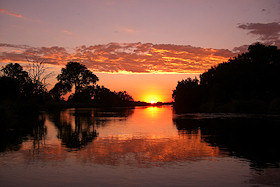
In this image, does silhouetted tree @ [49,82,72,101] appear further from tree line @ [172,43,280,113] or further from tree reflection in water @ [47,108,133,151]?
tree reflection in water @ [47,108,133,151]

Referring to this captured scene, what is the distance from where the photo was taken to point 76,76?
13938cm

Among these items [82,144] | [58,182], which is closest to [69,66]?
[82,144]

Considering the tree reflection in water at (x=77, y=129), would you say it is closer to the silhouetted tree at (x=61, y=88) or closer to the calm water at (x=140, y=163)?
the calm water at (x=140, y=163)

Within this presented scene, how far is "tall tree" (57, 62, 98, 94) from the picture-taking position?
136750mm

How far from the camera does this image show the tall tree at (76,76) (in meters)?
137

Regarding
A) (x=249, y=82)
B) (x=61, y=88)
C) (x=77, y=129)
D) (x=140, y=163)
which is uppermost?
(x=61, y=88)

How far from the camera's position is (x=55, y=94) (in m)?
141

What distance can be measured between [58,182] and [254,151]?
37.6 feet

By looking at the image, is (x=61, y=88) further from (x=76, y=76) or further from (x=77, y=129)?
(x=77, y=129)

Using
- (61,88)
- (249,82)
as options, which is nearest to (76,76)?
(61,88)

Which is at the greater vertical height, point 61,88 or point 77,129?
point 61,88

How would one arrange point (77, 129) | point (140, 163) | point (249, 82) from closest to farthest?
point (140, 163) → point (77, 129) → point (249, 82)

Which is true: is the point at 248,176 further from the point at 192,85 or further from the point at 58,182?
the point at 192,85

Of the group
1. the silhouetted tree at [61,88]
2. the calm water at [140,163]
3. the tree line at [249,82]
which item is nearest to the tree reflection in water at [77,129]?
the calm water at [140,163]
